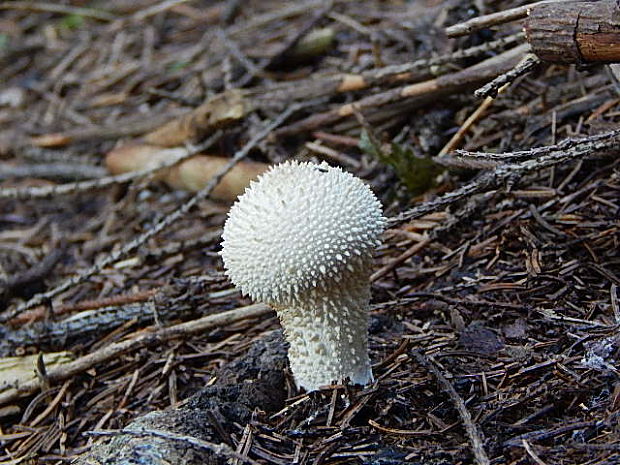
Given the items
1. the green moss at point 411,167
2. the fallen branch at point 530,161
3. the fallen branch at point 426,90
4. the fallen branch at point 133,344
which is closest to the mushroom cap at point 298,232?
the fallen branch at point 530,161

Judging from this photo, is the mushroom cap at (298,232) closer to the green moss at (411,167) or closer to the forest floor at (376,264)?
the forest floor at (376,264)

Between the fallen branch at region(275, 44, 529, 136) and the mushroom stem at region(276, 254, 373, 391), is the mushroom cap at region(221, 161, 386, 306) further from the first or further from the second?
the fallen branch at region(275, 44, 529, 136)

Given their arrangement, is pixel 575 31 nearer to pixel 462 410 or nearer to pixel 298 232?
pixel 298 232

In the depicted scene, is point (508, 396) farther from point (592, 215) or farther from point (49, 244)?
point (49, 244)

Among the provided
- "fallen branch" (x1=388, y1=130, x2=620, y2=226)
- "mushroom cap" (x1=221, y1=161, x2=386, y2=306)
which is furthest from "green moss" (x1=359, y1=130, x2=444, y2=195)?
"mushroom cap" (x1=221, y1=161, x2=386, y2=306)

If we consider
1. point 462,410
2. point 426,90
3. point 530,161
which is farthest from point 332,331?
point 426,90
